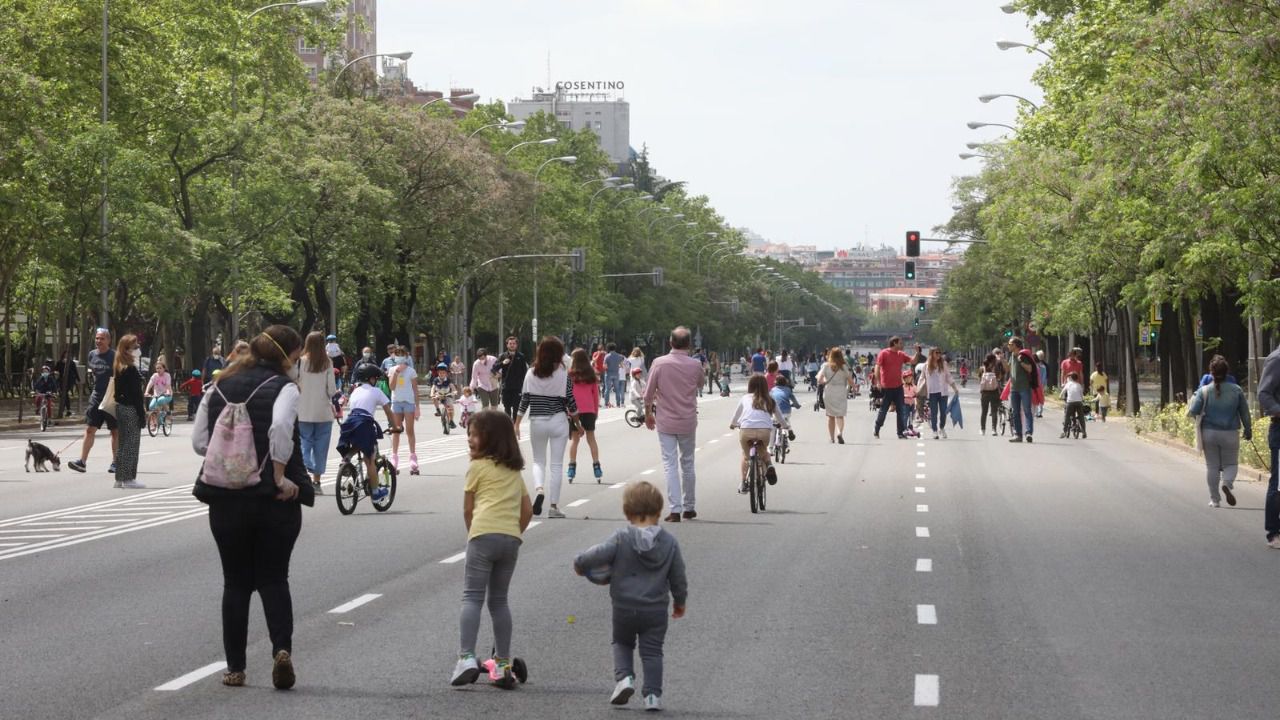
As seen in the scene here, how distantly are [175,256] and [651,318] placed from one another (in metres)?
66.7

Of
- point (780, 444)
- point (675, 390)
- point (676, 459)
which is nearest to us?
point (675, 390)

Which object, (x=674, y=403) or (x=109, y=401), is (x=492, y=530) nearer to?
(x=674, y=403)

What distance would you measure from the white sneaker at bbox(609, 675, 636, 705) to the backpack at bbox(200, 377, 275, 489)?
1.85 m

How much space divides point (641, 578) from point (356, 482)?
33.5 feet

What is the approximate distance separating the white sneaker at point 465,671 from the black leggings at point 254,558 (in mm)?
749

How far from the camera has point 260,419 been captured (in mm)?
8008

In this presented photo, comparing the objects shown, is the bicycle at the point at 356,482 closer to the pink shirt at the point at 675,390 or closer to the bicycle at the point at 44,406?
the pink shirt at the point at 675,390

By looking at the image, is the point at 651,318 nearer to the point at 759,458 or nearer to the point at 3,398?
the point at 3,398

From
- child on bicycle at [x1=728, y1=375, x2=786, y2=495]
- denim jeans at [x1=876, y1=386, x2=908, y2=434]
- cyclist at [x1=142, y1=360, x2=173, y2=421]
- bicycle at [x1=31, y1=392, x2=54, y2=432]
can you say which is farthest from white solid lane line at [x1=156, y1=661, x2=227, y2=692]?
bicycle at [x1=31, y1=392, x2=54, y2=432]

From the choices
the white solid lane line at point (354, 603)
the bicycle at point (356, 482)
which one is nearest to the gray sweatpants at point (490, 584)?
the white solid lane line at point (354, 603)

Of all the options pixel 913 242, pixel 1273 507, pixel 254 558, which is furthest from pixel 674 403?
pixel 913 242

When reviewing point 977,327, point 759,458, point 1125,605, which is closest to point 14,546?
point 759,458

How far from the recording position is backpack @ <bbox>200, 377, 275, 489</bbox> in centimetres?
791

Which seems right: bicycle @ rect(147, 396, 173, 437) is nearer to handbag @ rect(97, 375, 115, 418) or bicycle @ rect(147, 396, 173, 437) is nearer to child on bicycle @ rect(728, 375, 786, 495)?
handbag @ rect(97, 375, 115, 418)
